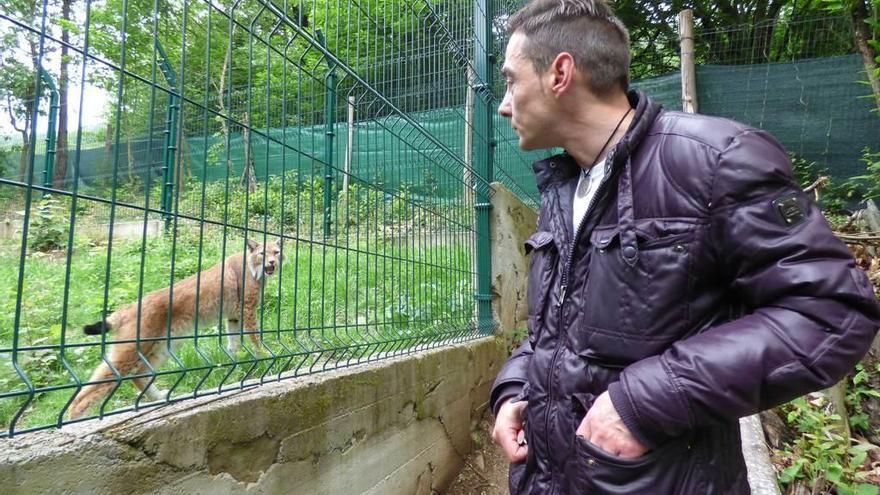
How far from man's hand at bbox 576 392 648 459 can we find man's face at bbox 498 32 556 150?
76 cm

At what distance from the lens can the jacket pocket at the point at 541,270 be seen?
162 cm

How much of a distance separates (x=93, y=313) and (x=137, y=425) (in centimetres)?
212

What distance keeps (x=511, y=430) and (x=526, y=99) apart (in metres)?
1.01

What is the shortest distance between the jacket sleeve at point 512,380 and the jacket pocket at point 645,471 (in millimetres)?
499

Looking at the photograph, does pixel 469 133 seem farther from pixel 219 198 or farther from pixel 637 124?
pixel 637 124

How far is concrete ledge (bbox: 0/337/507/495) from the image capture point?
4.78 ft

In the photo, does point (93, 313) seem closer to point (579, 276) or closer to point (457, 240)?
point (457, 240)

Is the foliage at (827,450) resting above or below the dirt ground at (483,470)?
above

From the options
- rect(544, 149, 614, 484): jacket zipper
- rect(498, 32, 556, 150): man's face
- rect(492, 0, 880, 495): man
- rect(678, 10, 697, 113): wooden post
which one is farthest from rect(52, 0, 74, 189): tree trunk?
rect(678, 10, 697, 113): wooden post

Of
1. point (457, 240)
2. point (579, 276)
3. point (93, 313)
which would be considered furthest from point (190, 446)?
point (457, 240)

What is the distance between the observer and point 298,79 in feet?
8.04

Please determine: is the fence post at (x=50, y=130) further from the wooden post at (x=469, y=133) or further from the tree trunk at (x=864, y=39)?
the tree trunk at (x=864, y=39)

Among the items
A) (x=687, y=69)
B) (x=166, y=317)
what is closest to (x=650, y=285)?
(x=166, y=317)

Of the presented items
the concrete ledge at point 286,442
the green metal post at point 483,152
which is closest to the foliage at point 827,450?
the concrete ledge at point 286,442
